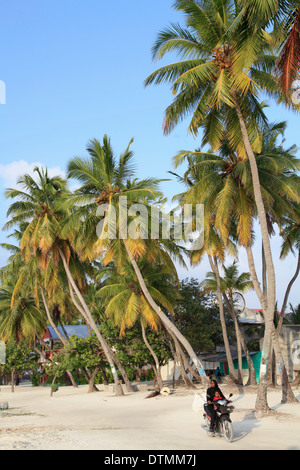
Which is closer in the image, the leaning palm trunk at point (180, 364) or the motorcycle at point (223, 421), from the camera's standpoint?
the motorcycle at point (223, 421)

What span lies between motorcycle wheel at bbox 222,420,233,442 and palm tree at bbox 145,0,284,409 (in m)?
4.36

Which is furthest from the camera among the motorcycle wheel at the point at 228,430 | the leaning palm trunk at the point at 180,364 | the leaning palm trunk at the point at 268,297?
the leaning palm trunk at the point at 180,364

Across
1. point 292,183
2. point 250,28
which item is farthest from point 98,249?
point 250,28

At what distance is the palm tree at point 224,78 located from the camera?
1294 cm

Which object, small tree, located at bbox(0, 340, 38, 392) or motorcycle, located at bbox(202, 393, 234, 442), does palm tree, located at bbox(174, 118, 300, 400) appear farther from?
small tree, located at bbox(0, 340, 38, 392)

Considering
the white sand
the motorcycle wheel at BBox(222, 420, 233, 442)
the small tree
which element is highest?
the motorcycle wheel at BBox(222, 420, 233, 442)

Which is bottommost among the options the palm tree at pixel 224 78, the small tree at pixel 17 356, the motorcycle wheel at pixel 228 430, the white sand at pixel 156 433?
the small tree at pixel 17 356

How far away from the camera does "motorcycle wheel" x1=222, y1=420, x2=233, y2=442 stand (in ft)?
27.3

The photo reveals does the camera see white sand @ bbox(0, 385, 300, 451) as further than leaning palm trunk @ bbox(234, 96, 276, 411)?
No

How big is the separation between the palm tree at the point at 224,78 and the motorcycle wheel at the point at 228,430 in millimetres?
4362

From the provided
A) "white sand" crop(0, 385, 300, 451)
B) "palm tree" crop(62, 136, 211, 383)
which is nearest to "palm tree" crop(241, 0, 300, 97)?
"white sand" crop(0, 385, 300, 451)

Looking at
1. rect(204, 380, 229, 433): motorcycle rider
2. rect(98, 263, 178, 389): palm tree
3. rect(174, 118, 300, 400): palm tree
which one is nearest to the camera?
rect(204, 380, 229, 433): motorcycle rider

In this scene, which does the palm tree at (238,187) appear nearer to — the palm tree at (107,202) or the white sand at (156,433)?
the palm tree at (107,202)

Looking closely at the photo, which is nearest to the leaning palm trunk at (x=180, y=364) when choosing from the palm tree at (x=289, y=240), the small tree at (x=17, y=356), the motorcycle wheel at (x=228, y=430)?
the palm tree at (x=289, y=240)
